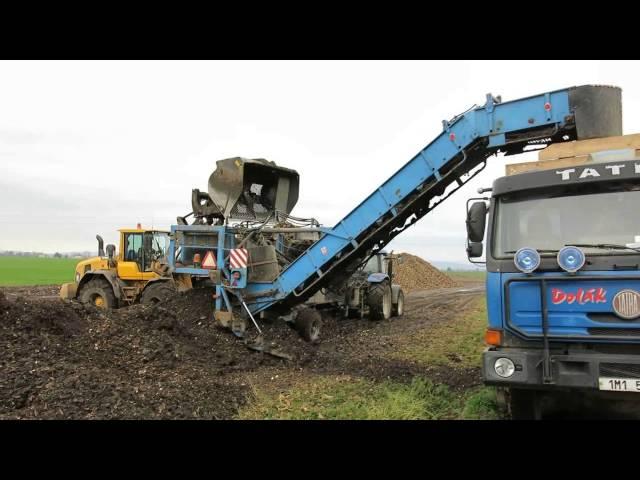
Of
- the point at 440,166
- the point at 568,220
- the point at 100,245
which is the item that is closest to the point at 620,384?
the point at 568,220

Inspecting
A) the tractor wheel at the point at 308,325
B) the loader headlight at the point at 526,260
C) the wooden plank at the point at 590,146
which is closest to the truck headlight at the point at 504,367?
the loader headlight at the point at 526,260

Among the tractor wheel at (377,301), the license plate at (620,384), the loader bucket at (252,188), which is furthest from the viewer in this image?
the tractor wheel at (377,301)

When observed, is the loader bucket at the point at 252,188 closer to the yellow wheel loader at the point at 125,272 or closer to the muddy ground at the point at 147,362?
the muddy ground at the point at 147,362

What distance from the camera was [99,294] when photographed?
1252cm

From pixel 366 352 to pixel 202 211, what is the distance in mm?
4348

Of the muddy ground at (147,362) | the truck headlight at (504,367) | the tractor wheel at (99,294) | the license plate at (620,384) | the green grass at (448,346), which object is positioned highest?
the tractor wheel at (99,294)

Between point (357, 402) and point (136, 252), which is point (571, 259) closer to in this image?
point (357, 402)

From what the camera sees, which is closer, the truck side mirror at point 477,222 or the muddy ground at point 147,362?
the truck side mirror at point 477,222

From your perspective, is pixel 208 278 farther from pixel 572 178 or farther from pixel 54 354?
pixel 572 178

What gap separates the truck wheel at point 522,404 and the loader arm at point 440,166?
3496 millimetres

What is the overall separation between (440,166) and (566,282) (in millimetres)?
3836

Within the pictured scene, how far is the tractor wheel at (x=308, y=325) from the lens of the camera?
961cm

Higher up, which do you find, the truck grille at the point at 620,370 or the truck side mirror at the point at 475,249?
the truck side mirror at the point at 475,249

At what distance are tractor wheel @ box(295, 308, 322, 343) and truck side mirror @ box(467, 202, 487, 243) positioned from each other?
5.32 meters
